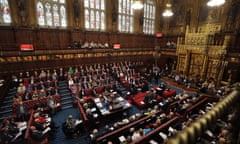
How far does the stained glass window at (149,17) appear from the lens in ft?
68.6

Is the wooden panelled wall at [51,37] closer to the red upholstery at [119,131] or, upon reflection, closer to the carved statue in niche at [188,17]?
the carved statue in niche at [188,17]

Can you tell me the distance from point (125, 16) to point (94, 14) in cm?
498

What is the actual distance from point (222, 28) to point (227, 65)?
4.32m

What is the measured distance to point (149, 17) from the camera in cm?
2152

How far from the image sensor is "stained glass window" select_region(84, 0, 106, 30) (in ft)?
51.4

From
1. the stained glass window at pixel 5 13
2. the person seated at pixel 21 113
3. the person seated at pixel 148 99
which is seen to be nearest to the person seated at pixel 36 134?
the person seated at pixel 21 113

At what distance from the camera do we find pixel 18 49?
12133 millimetres

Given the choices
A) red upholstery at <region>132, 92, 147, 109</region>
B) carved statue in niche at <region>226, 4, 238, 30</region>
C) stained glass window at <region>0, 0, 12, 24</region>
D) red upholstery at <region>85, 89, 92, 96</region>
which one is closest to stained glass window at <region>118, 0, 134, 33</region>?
red upholstery at <region>132, 92, 147, 109</region>

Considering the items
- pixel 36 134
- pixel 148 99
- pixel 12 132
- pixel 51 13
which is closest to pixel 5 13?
pixel 51 13

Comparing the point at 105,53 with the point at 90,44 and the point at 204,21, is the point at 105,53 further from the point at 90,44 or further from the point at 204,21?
the point at 204,21

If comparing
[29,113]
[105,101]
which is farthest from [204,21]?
[29,113]

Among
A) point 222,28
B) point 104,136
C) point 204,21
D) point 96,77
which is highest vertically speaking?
point 204,21

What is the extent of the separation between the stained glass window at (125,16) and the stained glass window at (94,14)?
2696 millimetres

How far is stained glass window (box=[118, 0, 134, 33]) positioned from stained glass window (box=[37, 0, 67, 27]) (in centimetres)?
769
